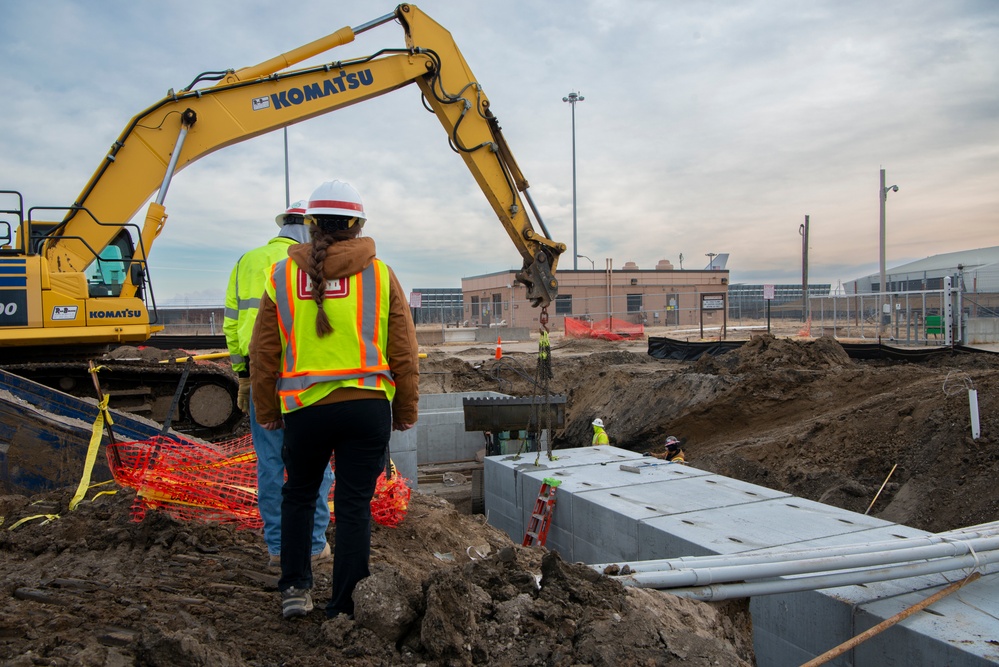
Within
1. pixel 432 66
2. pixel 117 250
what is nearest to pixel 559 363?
pixel 432 66

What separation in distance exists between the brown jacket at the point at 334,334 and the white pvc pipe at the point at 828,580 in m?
1.60

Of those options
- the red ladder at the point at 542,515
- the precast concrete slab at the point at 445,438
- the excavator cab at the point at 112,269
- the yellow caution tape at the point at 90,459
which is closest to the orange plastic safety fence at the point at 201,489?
the yellow caution tape at the point at 90,459

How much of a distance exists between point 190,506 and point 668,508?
10.8 feet

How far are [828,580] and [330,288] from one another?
266 cm

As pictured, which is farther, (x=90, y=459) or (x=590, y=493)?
(x=590, y=493)

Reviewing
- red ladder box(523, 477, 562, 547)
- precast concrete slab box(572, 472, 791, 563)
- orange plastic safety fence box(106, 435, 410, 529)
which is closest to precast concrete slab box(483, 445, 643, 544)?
red ladder box(523, 477, 562, 547)

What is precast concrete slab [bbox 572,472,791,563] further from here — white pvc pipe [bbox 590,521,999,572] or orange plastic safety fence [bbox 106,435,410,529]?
orange plastic safety fence [bbox 106,435,410,529]

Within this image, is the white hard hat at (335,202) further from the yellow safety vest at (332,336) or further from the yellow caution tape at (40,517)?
the yellow caution tape at (40,517)

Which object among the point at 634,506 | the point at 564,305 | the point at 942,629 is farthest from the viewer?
the point at 564,305

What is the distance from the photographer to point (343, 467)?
2742 millimetres

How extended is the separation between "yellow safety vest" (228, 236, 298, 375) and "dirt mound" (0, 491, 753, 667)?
1103 mm

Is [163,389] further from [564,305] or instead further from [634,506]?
[564,305]

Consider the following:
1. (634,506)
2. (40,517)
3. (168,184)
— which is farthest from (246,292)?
(168,184)

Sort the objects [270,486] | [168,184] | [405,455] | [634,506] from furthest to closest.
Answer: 1. [405,455]
2. [168,184]
3. [634,506]
4. [270,486]
